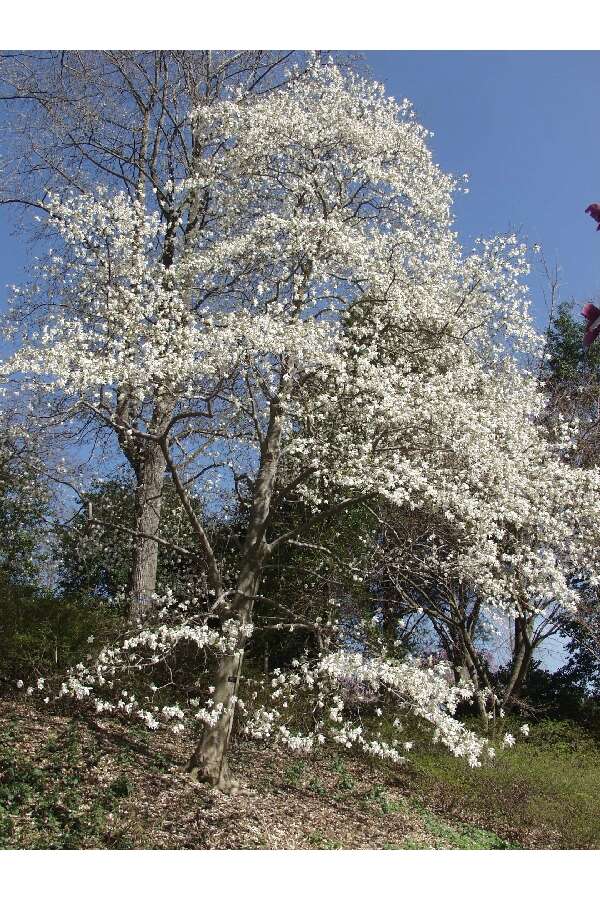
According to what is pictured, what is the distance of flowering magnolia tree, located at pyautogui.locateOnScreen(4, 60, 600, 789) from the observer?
19.4ft

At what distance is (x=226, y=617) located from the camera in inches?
262

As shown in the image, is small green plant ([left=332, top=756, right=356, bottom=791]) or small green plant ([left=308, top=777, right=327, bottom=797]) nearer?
small green plant ([left=308, top=777, right=327, bottom=797])

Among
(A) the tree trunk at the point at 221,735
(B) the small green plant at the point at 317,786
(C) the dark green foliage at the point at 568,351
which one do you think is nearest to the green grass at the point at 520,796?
(B) the small green plant at the point at 317,786

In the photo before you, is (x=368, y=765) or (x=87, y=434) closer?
(x=368, y=765)

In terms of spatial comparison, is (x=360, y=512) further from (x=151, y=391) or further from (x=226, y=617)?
(x=151, y=391)

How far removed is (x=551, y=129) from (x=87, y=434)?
233 inches

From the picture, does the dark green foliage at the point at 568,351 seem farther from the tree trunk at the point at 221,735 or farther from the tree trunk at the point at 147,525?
the tree trunk at the point at 221,735

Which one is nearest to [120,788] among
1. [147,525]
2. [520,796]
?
[147,525]

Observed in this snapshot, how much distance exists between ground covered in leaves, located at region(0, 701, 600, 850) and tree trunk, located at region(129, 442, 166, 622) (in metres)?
1.69

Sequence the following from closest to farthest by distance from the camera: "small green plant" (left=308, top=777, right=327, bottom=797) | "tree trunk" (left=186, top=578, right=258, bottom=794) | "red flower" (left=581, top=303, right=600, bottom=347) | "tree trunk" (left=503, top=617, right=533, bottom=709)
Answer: "red flower" (left=581, top=303, right=600, bottom=347)
"tree trunk" (left=186, top=578, right=258, bottom=794)
"small green plant" (left=308, top=777, right=327, bottom=797)
"tree trunk" (left=503, top=617, right=533, bottom=709)

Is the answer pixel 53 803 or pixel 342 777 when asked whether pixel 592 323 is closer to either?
pixel 53 803

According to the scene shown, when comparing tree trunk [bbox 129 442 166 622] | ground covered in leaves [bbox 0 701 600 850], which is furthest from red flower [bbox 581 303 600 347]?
tree trunk [bbox 129 442 166 622]

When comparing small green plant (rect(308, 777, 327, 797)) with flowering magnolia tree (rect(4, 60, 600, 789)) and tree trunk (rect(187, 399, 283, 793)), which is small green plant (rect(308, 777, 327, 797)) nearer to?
flowering magnolia tree (rect(4, 60, 600, 789))
